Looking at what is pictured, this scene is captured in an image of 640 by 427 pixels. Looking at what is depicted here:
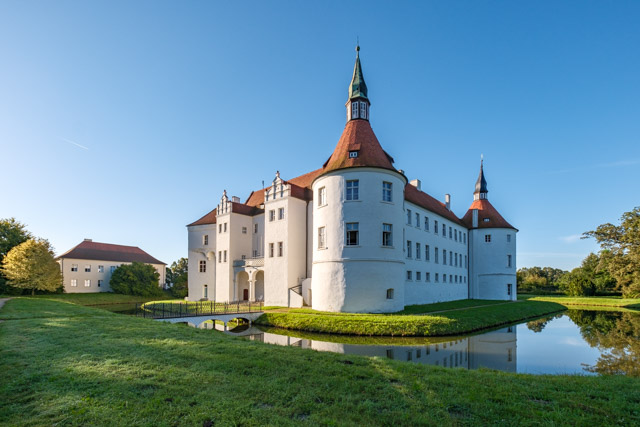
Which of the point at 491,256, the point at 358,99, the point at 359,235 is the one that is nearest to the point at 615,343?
the point at 359,235

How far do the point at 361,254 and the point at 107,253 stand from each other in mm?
52936

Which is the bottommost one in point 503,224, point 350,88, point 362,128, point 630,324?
point 630,324

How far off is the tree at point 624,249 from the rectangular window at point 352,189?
115ft

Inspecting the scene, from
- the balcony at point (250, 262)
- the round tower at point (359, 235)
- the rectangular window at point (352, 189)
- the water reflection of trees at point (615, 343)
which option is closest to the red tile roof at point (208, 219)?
the balcony at point (250, 262)

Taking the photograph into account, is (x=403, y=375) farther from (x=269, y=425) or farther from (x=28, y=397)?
(x=28, y=397)

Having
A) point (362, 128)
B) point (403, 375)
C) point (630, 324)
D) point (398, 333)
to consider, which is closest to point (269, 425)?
point (403, 375)

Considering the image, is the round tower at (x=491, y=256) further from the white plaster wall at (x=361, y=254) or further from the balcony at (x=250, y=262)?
the balcony at (x=250, y=262)

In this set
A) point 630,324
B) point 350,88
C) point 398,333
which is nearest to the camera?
point 398,333

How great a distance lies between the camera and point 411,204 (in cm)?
3078

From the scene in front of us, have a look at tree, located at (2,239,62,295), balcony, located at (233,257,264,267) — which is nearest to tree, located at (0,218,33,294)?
tree, located at (2,239,62,295)

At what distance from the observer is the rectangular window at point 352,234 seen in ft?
76.2

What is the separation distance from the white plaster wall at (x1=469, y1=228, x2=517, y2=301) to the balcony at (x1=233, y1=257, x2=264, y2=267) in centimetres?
2595

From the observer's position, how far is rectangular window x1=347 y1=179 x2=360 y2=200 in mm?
23547

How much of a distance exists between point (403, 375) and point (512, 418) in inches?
86.5
